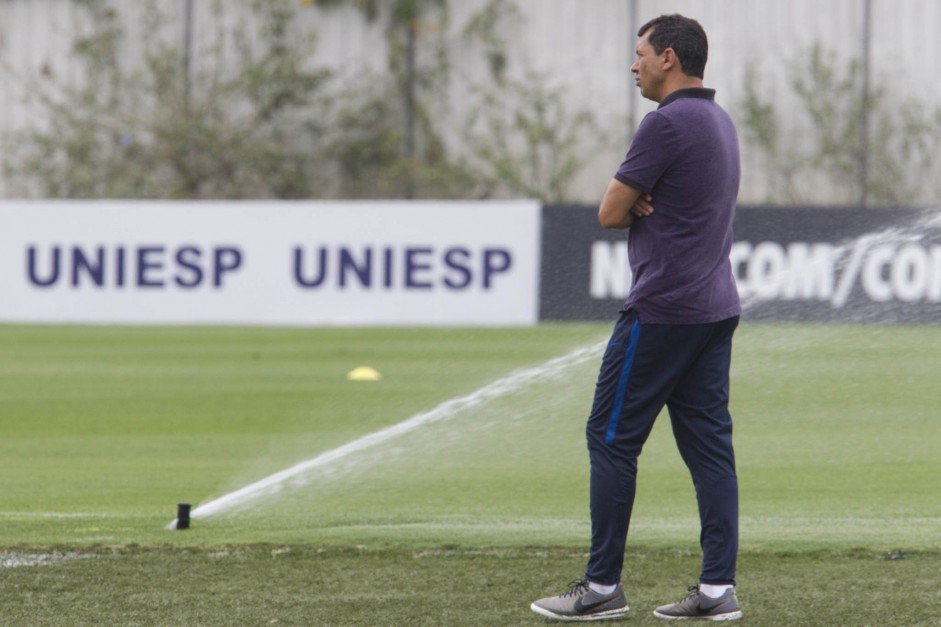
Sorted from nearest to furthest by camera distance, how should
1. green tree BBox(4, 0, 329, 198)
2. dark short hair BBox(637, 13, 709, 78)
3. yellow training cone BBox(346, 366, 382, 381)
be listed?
dark short hair BBox(637, 13, 709, 78) → yellow training cone BBox(346, 366, 382, 381) → green tree BBox(4, 0, 329, 198)

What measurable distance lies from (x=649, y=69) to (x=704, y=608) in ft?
5.43

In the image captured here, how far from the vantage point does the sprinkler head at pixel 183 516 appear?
6.45 m

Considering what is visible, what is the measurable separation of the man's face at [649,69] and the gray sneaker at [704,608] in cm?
154

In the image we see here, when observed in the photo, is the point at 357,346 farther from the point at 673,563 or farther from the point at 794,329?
the point at 673,563

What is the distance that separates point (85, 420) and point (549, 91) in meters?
15.9

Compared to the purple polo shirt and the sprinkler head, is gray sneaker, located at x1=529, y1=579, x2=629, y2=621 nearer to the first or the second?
the purple polo shirt

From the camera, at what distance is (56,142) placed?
82.7ft

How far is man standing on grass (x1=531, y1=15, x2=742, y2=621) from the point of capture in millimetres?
4574

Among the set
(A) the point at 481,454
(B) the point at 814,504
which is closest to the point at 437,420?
(A) the point at 481,454

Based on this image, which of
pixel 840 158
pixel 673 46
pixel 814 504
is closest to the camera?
pixel 673 46

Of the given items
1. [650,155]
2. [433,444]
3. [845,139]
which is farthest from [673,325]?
[845,139]

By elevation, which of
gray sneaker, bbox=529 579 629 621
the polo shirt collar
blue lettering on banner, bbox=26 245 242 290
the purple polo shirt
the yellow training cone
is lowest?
the yellow training cone

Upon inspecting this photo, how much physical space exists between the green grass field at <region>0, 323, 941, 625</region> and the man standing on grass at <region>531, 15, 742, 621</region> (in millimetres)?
200

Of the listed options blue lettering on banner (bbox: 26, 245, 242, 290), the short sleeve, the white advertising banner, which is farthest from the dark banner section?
the short sleeve
